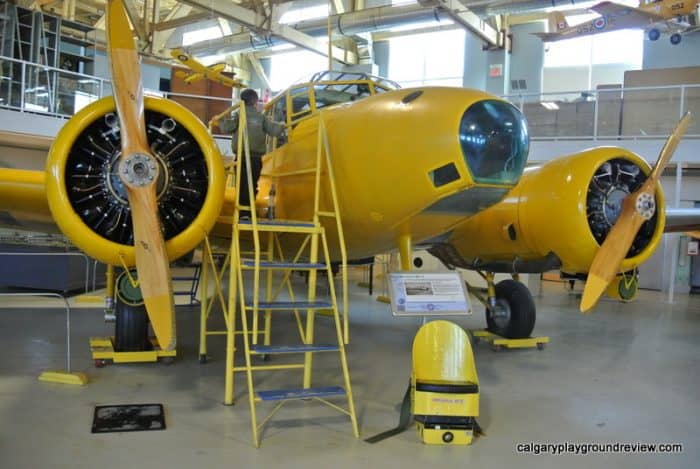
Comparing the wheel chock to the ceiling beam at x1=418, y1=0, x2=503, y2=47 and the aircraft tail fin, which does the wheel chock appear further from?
the aircraft tail fin

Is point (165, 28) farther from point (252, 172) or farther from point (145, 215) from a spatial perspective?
point (145, 215)

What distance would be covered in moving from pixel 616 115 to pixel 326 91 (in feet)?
33.2

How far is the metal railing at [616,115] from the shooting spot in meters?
13.0

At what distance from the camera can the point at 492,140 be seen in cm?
414

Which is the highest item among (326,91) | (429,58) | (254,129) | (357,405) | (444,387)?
(429,58)

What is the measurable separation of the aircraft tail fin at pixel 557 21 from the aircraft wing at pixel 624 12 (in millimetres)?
1903

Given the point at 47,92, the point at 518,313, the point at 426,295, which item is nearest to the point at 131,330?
the point at 426,295

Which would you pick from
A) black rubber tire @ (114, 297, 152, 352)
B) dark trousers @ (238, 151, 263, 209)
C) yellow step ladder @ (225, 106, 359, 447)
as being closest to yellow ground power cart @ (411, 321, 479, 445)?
yellow step ladder @ (225, 106, 359, 447)

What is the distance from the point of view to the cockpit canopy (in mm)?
5845

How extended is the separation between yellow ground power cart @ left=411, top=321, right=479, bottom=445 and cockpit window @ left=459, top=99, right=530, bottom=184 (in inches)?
48.2

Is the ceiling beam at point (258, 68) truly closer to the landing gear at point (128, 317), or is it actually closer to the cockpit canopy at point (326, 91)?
the cockpit canopy at point (326, 91)

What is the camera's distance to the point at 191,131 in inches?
186

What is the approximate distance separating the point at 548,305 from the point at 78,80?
38.0 feet

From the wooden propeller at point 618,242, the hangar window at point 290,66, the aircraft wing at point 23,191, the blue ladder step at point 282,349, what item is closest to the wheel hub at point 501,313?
the wooden propeller at point 618,242
